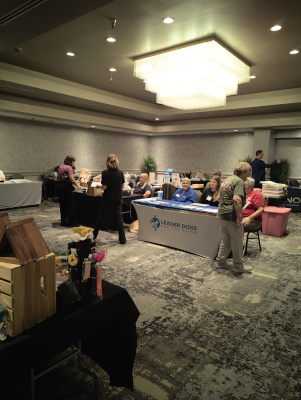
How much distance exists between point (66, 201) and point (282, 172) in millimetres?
7584

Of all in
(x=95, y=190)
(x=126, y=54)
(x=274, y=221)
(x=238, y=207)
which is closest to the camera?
(x=238, y=207)

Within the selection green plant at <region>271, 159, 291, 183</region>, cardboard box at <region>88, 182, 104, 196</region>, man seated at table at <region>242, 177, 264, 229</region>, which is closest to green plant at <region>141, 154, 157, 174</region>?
green plant at <region>271, 159, 291, 183</region>

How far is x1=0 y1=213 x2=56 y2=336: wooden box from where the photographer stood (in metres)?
1.18

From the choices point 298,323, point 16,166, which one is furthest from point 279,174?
point 16,166

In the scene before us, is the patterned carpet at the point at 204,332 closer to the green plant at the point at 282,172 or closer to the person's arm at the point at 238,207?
the person's arm at the point at 238,207

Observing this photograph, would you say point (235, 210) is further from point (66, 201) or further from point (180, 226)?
point (66, 201)

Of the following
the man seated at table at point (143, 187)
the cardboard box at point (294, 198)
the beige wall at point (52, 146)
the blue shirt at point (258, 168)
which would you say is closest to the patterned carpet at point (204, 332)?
the man seated at table at point (143, 187)

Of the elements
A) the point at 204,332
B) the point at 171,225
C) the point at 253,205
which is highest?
the point at 253,205

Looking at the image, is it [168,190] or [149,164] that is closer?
[168,190]

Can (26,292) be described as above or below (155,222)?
above

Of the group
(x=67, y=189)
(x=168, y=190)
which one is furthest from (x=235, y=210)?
(x=67, y=189)

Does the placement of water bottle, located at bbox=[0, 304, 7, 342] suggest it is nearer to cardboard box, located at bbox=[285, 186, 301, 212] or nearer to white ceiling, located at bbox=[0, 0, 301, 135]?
white ceiling, located at bbox=[0, 0, 301, 135]

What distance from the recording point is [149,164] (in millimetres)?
13070

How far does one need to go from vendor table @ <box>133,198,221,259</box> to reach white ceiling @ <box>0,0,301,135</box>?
2614 mm
